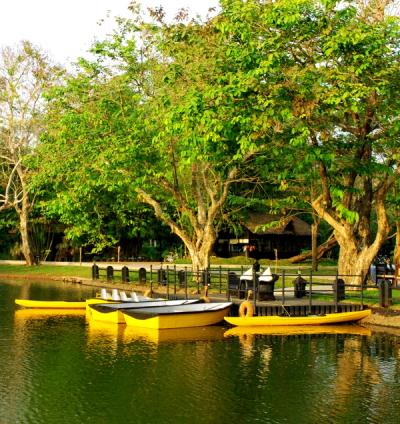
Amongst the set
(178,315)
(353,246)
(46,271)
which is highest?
(353,246)

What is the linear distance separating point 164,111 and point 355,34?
1142 centimetres

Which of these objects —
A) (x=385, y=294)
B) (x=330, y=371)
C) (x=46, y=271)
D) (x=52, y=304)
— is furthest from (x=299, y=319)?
(x=46, y=271)

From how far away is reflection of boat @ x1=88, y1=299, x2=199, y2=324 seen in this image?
2705cm

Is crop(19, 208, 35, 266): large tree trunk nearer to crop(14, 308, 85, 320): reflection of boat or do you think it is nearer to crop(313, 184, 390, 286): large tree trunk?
crop(14, 308, 85, 320): reflection of boat

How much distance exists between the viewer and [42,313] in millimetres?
31219

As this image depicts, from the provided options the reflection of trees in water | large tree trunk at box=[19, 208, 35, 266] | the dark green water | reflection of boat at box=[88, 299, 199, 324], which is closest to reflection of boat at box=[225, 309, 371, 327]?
the dark green water

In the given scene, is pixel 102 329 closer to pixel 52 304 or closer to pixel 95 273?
pixel 52 304

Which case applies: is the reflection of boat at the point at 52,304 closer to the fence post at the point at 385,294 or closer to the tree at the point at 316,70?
the tree at the point at 316,70

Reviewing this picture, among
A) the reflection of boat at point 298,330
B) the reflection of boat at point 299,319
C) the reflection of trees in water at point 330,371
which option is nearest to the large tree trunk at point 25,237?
the reflection of boat at point 299,319

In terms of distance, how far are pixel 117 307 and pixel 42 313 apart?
5.80 m

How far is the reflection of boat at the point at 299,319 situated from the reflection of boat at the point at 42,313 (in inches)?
335

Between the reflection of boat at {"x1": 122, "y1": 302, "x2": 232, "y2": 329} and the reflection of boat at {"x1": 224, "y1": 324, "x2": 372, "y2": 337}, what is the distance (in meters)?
1.04

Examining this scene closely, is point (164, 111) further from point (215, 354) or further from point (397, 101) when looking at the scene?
point (215, 354)

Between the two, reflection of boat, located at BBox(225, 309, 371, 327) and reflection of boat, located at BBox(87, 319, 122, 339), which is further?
reflection of boat, located at BBox(225, 309, 371, 327)
